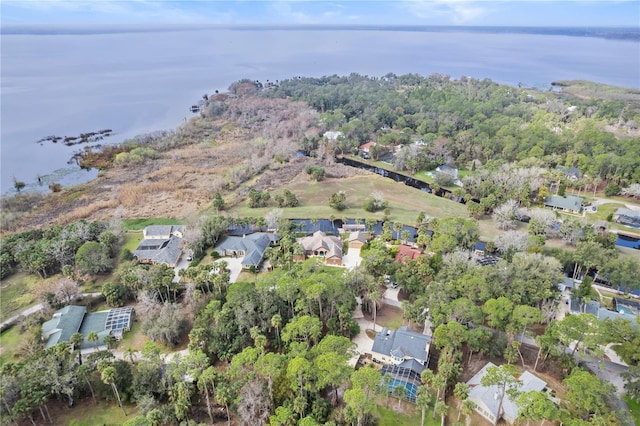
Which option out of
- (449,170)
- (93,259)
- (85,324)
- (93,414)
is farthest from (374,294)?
(449,170)

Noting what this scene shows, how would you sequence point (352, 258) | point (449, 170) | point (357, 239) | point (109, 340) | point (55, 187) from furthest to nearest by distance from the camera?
point (449, 170) → point (55, 187) → point (357, 239) → point (352, 258) → point (109, 340)

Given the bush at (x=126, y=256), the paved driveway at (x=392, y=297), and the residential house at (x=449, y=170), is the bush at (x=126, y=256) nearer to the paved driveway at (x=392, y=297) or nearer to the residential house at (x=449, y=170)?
the paved driveway at (x=392, y=297)

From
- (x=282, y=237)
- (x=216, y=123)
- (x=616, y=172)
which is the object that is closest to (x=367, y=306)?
(x=282, y=237)

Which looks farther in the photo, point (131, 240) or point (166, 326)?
point (131, 240)

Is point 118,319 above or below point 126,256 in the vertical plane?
below

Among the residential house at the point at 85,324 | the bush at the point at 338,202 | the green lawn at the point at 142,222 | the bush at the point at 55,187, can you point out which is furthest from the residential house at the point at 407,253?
the bush at the point at 55,187

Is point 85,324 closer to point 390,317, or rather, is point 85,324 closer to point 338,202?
point 390,317

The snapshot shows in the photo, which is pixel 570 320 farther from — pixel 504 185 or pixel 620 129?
pixel 620 129
